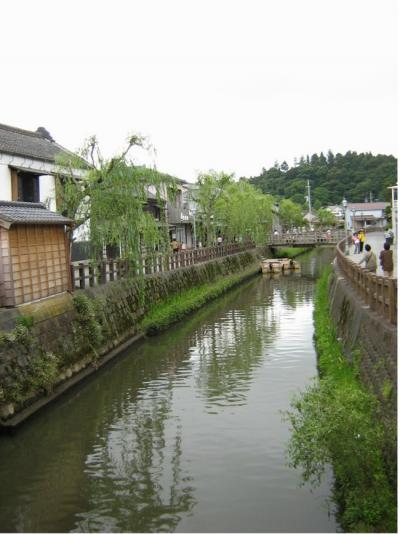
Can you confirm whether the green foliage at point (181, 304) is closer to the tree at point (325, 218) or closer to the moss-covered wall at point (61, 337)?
the moss-covered wall at point (61, 337)

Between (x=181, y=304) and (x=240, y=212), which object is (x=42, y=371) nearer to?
(x=181, y=304)

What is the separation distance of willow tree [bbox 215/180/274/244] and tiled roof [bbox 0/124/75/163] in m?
16.9

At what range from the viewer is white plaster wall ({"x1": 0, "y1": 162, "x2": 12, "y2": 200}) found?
21.3 meters

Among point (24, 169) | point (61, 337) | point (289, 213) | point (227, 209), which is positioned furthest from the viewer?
point (289, 213)

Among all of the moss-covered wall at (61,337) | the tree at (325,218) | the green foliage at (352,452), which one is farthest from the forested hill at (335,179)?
the green foliage at (352,452)

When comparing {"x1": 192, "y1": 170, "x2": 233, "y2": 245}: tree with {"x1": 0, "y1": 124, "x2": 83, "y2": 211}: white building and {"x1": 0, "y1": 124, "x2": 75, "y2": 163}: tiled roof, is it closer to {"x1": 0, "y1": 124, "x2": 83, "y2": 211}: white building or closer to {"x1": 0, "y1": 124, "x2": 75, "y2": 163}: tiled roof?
{"x1": 0, "y1": 124, "x2": 75, "y2": 163}: tiled roof

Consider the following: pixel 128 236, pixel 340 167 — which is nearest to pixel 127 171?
pixel 128 236

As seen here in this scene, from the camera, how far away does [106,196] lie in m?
20.1

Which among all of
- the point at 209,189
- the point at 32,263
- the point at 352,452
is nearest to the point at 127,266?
the point at 32,263

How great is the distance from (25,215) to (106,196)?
16.1 ft

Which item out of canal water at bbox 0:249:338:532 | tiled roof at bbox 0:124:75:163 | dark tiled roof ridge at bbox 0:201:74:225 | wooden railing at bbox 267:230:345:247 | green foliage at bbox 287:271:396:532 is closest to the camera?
green foliage at bbox 287:271:396:532

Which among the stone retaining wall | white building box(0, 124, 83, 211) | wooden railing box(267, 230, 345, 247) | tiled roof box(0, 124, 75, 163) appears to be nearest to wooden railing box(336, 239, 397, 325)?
the stone retaining wall

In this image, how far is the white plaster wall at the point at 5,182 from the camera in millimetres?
21319

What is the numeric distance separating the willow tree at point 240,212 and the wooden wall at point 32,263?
87.6 ft
